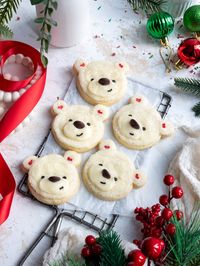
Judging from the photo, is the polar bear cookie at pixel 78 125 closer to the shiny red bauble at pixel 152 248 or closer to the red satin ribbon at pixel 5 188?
the red satin ribbon at pixel 5 188

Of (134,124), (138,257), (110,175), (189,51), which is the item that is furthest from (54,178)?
(189,51)

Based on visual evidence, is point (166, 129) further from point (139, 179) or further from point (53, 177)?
point (53, 177)

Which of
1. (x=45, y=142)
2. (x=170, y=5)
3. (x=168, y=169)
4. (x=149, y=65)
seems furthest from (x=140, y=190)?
(x=170, y=5)

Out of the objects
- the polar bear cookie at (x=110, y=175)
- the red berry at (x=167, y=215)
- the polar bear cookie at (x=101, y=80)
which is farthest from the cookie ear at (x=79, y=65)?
the red berry at (x=167, y=215)

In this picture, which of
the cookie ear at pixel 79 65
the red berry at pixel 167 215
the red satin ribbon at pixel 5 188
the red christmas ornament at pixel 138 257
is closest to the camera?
the red christmas ornament at pixel 138 257

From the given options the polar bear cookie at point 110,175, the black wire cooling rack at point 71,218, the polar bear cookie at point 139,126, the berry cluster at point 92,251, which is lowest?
the black wire cooling rack at point 71,218

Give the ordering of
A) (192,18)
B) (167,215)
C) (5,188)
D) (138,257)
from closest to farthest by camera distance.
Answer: (138,257) < (167,215) < (5,188) < (192,18)

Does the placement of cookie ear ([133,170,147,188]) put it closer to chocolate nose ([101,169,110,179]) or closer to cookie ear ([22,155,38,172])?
chocolate nose ([101,169,110,179])
